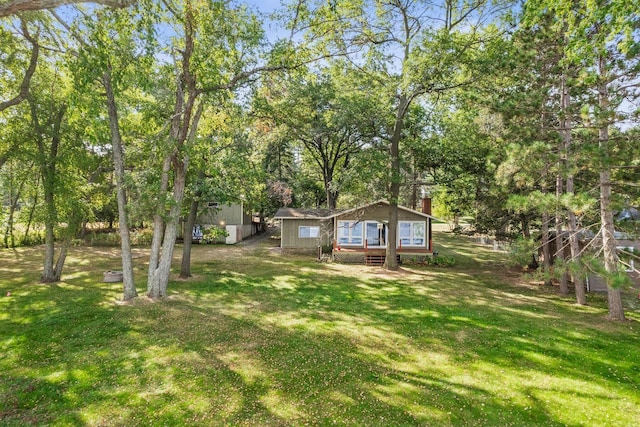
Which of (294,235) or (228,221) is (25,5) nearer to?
(294,235)

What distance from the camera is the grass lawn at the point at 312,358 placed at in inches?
214

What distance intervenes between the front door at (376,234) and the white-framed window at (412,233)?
3.57 feet

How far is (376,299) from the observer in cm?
1271

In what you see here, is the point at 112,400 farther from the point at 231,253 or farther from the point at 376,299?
the point at 231,253

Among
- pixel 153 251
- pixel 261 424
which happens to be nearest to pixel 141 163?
pixel 153 251

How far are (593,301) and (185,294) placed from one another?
15.9m

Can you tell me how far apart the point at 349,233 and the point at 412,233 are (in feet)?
14.1

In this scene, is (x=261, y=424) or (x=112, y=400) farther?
(x=112, y=400)

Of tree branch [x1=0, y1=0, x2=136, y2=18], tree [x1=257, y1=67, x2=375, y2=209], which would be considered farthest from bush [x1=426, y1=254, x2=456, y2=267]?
tree branch [x1=0, y1=0, x2=136, y2=18]

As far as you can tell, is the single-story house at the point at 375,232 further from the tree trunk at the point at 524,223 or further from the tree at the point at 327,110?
the tree trunk at the point at 524,223

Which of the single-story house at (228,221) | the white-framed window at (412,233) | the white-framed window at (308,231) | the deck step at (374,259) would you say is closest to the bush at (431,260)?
the white-framed window at (412,233)

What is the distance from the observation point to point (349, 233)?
22.8 m

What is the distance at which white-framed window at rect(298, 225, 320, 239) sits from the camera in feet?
86.9

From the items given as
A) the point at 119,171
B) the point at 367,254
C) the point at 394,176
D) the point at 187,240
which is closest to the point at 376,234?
the point at 367,254
